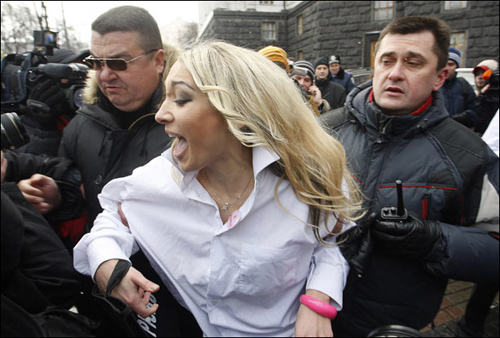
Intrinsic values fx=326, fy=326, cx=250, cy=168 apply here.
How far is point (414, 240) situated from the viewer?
4.97 ft

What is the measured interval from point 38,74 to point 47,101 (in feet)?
0.94

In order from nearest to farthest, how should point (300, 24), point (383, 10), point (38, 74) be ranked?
point (38, 74) < point (383, 10) < point (300, 24)

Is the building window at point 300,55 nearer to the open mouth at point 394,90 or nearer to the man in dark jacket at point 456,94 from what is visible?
the man in dark jacket at point 456,94

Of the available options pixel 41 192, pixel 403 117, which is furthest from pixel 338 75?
pixel 41 192

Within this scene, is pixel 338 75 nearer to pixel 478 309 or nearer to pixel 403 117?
pixel 478 309

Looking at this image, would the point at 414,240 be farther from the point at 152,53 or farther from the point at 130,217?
the point at 152,53

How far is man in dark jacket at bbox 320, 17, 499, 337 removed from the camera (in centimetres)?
157

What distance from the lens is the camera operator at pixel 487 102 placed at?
428 centimetres

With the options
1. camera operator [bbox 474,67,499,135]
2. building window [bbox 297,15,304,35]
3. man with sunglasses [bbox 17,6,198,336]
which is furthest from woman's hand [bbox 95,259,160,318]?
building window [bbox 297,15,304,35]

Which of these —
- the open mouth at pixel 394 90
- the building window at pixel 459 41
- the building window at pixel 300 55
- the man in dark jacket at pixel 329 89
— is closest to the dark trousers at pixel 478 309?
the open mouth at pixel 394 90

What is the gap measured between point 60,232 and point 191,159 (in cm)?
112

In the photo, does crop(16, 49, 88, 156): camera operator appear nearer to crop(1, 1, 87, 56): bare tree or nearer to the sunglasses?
the sunglasses

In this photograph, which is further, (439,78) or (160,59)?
(160,59)

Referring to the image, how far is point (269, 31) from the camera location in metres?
22.5
